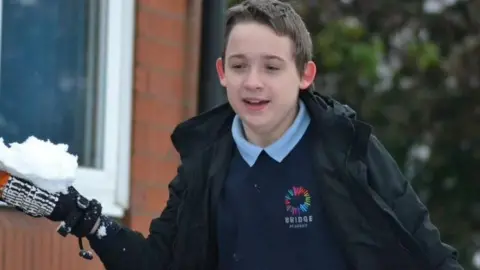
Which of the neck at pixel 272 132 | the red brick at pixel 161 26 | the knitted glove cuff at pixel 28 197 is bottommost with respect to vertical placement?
the knitted glove cuff at pixel 28 197

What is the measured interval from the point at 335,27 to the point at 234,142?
9384 millimetres

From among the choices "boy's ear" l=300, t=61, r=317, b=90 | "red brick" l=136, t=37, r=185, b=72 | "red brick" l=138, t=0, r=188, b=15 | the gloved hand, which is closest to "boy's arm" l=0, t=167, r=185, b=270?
the gloved hand

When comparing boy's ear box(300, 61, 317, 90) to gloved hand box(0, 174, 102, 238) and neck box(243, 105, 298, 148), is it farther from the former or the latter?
gloved hand box(0, 174, 102, 238)

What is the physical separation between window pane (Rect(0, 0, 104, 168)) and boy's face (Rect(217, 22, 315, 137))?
1.12 m

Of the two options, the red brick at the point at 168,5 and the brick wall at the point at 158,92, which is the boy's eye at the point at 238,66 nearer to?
the brick wall at the point at 158,92

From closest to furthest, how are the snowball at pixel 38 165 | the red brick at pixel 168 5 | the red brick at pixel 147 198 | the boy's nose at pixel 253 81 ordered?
1. the snowball at pixel 38 165
2. the boy's nose at pixel 253 81
3. the red brick at pixel 147 198
4. the red brick at pixel 168 5

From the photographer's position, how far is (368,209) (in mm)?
3125

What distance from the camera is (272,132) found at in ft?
10.6

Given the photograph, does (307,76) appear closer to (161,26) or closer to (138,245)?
(138,245)

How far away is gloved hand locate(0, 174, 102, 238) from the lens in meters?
3.03

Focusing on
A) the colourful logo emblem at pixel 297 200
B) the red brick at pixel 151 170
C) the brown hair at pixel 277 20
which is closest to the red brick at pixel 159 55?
the red brick at pixel 151 170

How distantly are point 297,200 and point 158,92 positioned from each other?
5.27 feet

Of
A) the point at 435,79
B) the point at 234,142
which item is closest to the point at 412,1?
the point at 435,79

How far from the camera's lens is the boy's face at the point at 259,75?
10.3ft
